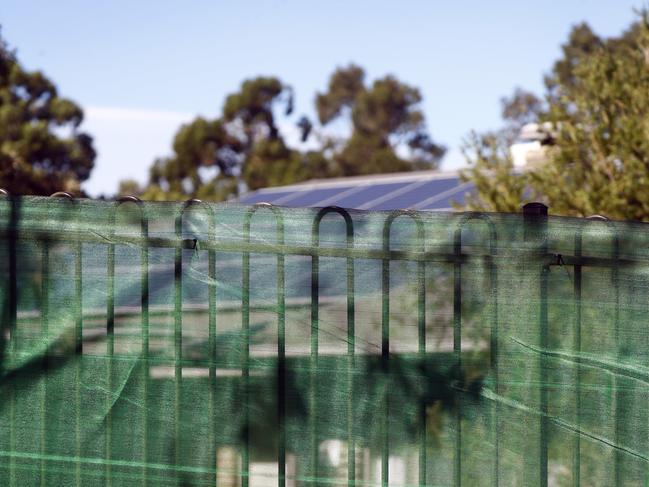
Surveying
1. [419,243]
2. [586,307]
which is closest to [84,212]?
[419,243]

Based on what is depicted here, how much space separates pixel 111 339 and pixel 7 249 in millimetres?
494

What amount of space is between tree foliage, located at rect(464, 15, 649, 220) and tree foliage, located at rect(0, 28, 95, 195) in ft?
60.0

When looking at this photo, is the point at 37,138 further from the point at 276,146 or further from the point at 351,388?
the point at 351,388

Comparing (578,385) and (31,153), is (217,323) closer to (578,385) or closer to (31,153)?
(578,385)

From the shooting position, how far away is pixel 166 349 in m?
3.53

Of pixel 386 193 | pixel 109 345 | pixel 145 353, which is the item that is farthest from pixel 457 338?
pixel 386 193

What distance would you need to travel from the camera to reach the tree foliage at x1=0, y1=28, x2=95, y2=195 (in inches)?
1099

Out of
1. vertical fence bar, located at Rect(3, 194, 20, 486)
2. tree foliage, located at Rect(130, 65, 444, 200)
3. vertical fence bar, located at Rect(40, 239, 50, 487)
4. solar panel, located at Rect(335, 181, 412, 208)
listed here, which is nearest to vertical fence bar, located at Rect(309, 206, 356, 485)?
vertical fence bar, located at Rect(40, 239, 50, 487)

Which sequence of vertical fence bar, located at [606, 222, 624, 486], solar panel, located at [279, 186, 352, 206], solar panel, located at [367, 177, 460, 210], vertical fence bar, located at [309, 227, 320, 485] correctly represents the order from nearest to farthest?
vertical fence bar, located at [606, 222, 624, 486] → vertical fence bar, located at [309, 227, 320, 485] → solar panel, located at [367, 177, 460, 210] → solar panel, located at [279, 186, 352, 206]

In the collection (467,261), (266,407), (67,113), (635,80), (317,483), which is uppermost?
(67,113)

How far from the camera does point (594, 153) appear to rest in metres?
9.47

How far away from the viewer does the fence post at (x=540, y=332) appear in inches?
131

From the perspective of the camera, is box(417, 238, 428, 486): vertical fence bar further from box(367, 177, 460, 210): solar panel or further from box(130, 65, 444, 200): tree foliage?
box(130, 65, 444, 200): tree foliage

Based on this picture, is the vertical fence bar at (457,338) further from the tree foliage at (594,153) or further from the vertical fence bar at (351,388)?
the tree foliage at (594,153)
